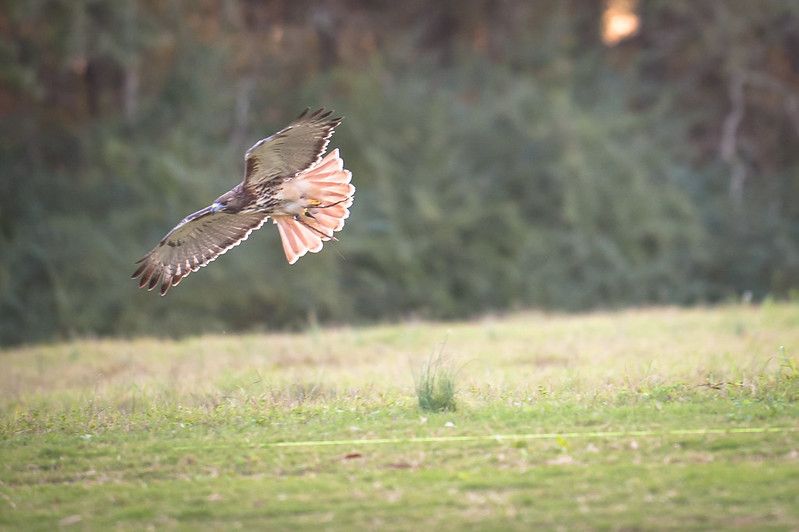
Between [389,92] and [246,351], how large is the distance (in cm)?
1341

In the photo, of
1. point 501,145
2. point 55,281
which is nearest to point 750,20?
point 501,145

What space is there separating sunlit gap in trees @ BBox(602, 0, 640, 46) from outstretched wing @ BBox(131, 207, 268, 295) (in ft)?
71.0

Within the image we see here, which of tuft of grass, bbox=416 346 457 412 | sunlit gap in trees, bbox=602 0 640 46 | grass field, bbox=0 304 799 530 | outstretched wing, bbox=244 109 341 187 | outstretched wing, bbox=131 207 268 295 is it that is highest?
sunlit gap in trees, bbox=602 0 640 46

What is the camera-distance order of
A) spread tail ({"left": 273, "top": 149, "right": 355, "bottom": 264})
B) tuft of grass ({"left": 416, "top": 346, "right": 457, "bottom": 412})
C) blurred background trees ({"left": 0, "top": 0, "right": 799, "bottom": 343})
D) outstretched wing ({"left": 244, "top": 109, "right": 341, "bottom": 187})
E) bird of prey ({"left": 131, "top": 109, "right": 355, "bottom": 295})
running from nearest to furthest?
tuft of grass ({"left": 416, "top": 346, "right": 457, "bottom": 412}), outstretched wing ({"left": 244, "top": 109, "right": 341, "bottom": 187}), bird of prey ({"left": 131, "top": 109, "right": 355, "bottom": 295}), spread tail ({"left": 273, "top": 149, "right": 355, "bottom": 264}), blurred background trees ({"left": 0, "top": 0, "right": 799, "bottom": 343})

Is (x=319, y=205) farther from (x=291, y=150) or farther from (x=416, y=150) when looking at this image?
(x=416, y=150)

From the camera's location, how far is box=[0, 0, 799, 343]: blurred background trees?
79.1ft

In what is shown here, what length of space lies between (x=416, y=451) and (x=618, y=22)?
26634 mm

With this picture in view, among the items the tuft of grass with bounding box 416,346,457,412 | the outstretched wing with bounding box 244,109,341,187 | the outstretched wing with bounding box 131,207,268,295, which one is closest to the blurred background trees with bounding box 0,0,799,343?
the outstretched wing with bounding box 131,207,268,295

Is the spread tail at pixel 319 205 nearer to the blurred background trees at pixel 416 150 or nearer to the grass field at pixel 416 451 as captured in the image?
the grass field at pixel 416 451

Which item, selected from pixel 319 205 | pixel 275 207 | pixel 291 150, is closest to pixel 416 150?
pixel 319 205

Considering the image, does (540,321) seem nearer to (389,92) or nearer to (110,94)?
(389,92)

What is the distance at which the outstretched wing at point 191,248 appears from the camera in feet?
38.6

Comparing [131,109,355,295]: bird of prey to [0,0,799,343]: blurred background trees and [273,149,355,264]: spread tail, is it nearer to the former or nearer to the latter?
[273,149,355,264]: spread tail

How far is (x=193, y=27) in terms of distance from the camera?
27.4 meters
